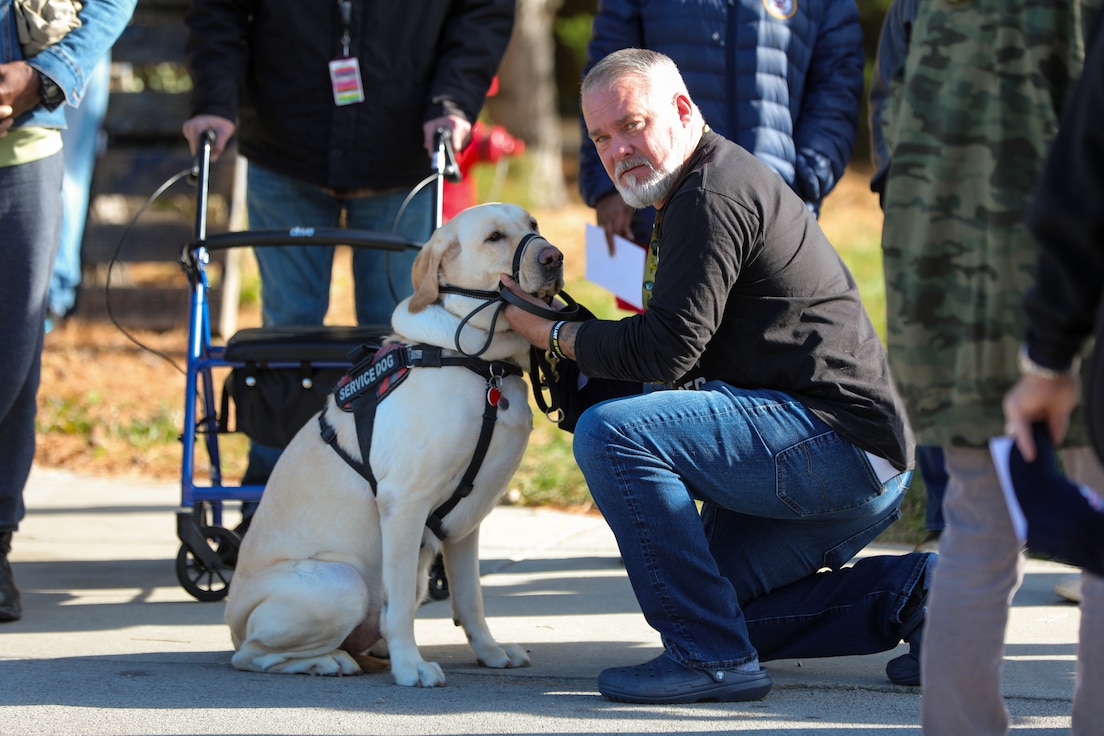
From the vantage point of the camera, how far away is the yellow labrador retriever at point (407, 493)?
313 centimetres

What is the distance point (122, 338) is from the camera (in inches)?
330

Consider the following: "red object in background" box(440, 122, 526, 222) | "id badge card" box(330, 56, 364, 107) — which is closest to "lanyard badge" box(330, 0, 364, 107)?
"id badge card" box(330, 56, 364, 107)

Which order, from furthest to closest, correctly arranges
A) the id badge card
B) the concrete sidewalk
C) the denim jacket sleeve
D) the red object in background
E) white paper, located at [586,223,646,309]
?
1. the red object in background
2. the id badge card
3. white paper, located at [586,223,646,309]
4. the denim jacket sleeve
5. the concrete sidewalk

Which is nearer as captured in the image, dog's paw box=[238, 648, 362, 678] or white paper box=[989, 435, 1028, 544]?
white paper box=[989, 435, 1028, 544]

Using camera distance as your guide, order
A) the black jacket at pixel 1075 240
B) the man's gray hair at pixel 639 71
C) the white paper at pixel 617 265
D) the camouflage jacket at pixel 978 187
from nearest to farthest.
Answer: the black jacket at pixel 1075 240, the camouflage jacket at pixel 978 187, the man's gray hair at pixel 639 71, the white paper at pixel 617 265

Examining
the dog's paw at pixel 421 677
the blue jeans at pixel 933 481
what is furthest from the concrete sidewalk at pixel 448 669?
the blue jeans at pixel 933 481

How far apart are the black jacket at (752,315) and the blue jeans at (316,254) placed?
1.68m

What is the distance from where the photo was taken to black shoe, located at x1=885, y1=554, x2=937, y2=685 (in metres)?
3.05

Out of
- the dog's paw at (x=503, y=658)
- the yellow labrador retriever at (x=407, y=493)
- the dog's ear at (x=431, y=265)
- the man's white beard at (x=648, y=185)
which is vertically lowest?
the dog's paw at (x=503, y=658)

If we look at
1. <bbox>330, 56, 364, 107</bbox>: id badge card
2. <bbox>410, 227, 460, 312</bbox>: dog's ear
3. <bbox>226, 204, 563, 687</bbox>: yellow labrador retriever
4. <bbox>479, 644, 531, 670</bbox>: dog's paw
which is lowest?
<bbox>479, 644, 531, 670</bbox>: dog's paw

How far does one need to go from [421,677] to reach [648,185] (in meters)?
1.33

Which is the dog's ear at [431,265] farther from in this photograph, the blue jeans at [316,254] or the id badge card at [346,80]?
the id badge card at [346,80]

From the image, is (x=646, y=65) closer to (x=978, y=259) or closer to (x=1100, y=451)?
(x=978, y=259)

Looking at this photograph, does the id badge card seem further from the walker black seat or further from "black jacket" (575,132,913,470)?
"black jacket" (575,132,913,470)
